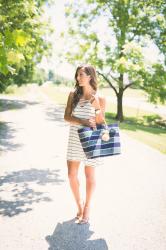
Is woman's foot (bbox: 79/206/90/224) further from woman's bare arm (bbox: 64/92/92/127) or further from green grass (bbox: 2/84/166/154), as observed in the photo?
green grass (bbox: 2/84/166/154)

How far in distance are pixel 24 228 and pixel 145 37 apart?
21.4 metres

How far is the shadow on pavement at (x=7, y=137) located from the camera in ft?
31.3

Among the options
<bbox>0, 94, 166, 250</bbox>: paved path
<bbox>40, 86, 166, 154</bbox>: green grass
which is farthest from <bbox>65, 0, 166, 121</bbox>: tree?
<bbox>0, 94, 166, 250</bbox>: paved path

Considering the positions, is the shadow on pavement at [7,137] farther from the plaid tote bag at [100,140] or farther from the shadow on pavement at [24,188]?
the plaid tote bag at [100,140]

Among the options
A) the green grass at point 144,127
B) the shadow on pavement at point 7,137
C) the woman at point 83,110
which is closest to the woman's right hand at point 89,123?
the woman at point 83,110

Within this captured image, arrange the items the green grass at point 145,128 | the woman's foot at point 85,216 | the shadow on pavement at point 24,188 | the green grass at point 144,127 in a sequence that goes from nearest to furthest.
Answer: the woman's foot at point 85,216 → the shadow on pavement at point 24,188 → the green grass at point 145,128 → the green grass at point 144,127

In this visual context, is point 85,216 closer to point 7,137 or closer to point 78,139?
point 78,139

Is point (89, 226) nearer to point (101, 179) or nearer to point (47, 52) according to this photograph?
point (101, 179)

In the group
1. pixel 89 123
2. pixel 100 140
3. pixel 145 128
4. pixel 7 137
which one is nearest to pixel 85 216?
pixel 100 140

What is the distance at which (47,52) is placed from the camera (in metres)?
22.0

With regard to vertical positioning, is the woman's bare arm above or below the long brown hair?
below

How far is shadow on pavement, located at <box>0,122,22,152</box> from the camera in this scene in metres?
9.55

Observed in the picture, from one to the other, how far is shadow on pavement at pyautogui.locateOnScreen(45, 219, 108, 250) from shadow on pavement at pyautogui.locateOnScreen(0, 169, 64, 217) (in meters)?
0.85

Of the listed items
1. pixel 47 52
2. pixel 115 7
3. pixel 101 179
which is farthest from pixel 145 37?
pixel 101 179
